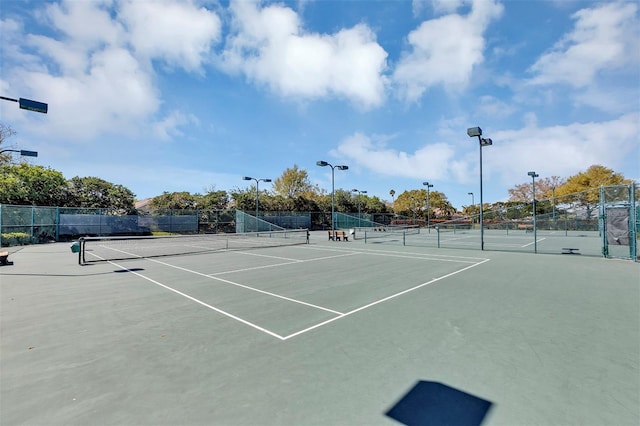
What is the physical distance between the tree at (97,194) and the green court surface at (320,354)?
108 feet

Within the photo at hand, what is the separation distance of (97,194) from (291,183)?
3203 cm

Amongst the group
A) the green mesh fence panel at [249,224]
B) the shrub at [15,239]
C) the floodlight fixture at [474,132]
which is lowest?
the shrub at [15,239]

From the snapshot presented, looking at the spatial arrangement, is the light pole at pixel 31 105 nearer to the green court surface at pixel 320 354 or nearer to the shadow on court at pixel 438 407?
the green court surface at pixel 320 354

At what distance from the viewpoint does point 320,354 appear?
378 cm

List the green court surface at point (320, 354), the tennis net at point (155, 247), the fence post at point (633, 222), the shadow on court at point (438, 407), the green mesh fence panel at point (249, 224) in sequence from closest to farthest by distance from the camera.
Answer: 1. the shadow on court at point (438, 407)
2. the green court surface at point (320, 354)
3. the fence post at point (633, 222)
4. the tennis net at point (155, 247)
5. the green mesh fence panel at point (249, 224)

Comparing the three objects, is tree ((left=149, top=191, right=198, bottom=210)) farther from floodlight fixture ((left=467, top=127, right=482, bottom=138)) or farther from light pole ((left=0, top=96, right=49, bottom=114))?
floodlight fixture ((left=467, top=127, right=482, bottom=138))

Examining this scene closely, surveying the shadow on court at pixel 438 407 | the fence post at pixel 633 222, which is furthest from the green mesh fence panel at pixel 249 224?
the shadow on court at pixel 438 407

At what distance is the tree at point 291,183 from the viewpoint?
58.8 metres

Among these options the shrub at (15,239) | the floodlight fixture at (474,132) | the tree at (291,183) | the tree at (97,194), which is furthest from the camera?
the tree at (291,183)

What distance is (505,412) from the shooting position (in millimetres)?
2590

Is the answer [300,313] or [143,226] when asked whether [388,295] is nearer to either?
[300,313]

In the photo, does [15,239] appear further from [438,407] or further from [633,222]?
[633,222]

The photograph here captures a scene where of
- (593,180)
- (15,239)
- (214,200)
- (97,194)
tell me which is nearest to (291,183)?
(214,200)

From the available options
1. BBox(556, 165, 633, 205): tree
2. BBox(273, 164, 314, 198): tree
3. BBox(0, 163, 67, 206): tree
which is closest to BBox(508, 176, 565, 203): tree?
BBox(556, 165, 633, 205): tree
